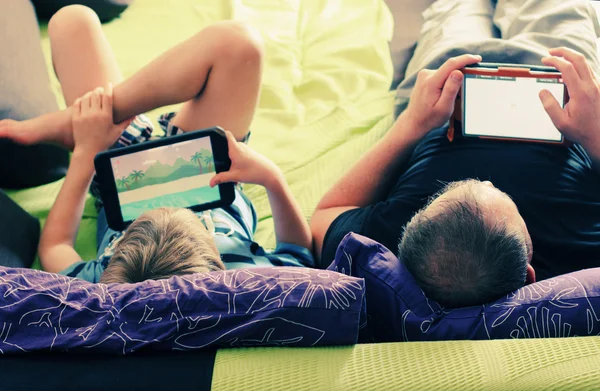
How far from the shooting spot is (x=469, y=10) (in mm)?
1636

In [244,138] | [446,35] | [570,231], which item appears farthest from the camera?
[446,35]

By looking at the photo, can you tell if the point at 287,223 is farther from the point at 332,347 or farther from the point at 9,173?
the point at 9,173

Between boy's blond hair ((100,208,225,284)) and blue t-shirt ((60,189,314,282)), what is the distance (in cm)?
17

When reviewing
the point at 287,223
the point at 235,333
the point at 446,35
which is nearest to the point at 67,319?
the point at 235,333

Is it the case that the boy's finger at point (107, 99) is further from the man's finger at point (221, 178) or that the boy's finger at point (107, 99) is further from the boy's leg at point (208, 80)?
the man's finger at point (221, 178)

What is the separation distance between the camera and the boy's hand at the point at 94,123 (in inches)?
49.9

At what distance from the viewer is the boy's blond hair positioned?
85 cm

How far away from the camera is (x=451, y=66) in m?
1.13

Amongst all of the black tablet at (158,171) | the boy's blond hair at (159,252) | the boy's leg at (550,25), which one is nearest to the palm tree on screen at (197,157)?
the black tablet at (158,171)

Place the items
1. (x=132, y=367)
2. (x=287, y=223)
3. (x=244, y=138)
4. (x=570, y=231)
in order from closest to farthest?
(x=132, y=367) → (x=570, y=231) → (x=287, y=223) → (x=244, y=138)

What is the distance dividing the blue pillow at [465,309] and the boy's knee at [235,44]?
1.80 ft

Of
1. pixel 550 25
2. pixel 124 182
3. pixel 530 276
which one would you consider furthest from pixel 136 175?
pixel 550 25

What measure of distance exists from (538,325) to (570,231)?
0.31 meters

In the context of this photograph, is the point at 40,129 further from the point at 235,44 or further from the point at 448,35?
the point at 448,35
